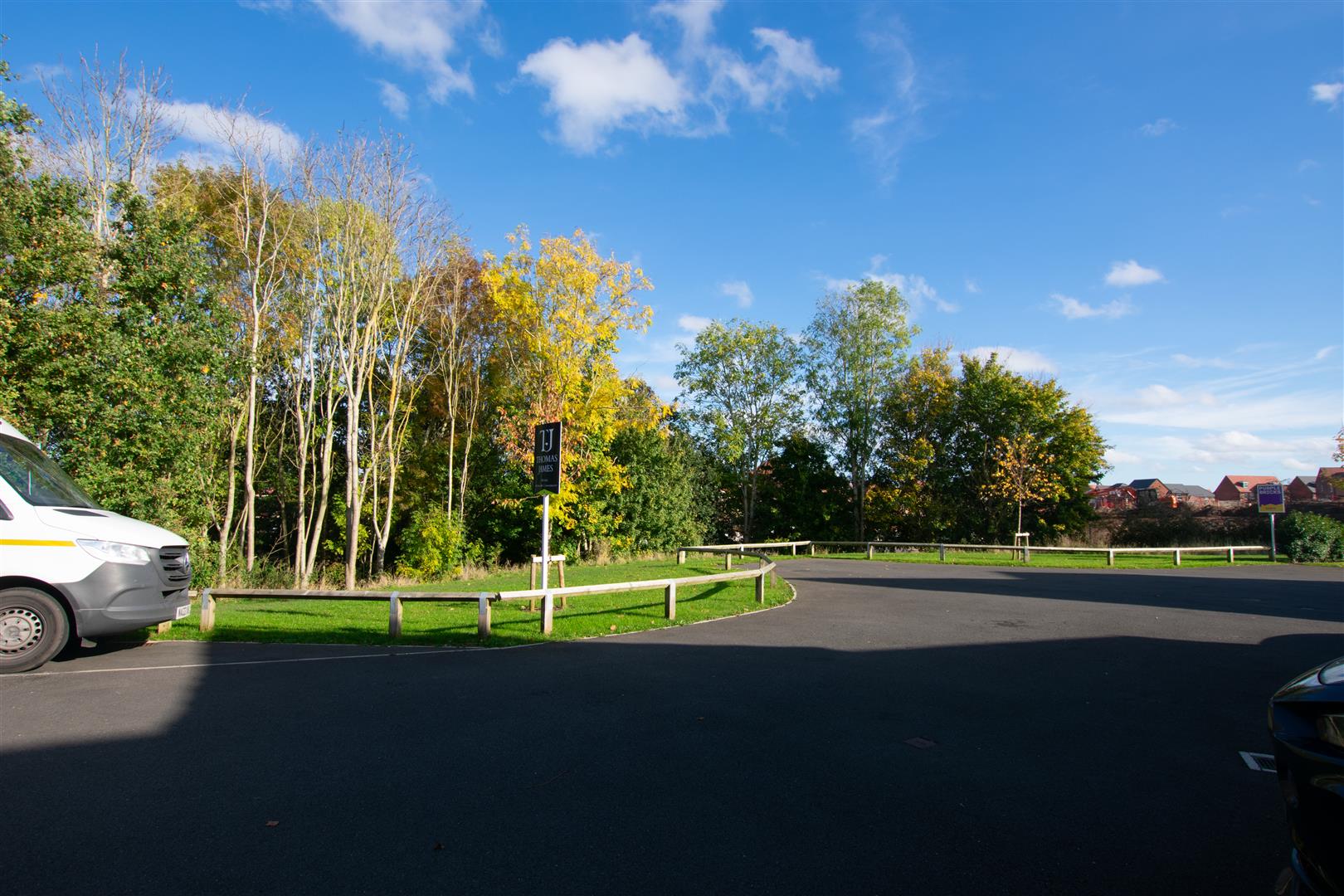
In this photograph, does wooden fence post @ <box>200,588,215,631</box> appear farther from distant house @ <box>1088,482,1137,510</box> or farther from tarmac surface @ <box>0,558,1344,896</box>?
distant house @ <box>1088,482,1137,510</box>

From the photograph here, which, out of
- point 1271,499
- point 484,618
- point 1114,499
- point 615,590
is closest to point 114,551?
point 484,618

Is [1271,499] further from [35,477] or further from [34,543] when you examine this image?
[35,477]

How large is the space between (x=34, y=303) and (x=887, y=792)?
1658 cm

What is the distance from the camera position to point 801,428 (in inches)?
1720

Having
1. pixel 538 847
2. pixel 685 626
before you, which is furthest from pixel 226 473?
pixel 538 847

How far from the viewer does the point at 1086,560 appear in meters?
27.8

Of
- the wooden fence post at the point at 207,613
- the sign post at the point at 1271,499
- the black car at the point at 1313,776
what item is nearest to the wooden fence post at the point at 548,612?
the wooden fence post at the point at 207,613

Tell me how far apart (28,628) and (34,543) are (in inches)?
36.2

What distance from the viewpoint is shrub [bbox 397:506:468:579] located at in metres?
26.2

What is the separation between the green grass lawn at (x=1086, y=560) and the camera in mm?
25297

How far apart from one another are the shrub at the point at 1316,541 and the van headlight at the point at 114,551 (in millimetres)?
34229

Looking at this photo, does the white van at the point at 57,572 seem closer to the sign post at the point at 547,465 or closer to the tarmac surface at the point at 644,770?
the tarmac surface at the point at 644,770

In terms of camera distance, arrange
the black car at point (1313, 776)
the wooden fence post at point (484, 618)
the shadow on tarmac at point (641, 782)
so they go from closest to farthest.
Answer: the black car at point (1313, 776) < the shadow on tarmac at point (641, 782) < the wooden fence post at point (484, 618)

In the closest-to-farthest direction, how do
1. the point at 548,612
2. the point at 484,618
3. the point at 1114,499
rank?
the point at 484,618
the point at 548,612
the point at 1114,499
